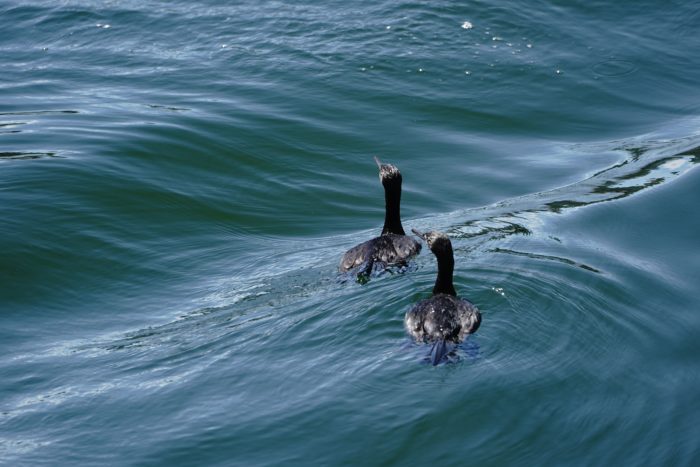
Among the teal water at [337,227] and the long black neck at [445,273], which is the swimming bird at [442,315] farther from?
the teal water at [337,227]

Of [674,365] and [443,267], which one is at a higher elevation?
[443,267]

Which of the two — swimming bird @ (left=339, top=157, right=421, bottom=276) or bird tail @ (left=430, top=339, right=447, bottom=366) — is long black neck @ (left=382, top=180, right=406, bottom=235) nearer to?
swimming bird @ (left=339, top=157, right=421, bottom=276)

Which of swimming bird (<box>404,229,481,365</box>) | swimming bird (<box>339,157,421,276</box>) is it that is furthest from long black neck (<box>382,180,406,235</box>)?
swimming bird (<box>404,229,481,365</box>)

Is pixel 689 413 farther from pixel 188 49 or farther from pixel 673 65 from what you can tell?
pixel 188 49

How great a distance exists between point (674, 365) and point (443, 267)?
207cm

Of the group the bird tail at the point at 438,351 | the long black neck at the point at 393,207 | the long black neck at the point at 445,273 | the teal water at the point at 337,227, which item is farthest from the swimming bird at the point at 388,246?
the bird tail at the point at 438,351

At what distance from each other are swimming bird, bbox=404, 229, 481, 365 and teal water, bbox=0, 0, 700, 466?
190 mm

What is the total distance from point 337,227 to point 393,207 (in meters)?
1.74

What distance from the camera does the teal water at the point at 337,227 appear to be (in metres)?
7.69

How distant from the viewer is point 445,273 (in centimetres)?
905

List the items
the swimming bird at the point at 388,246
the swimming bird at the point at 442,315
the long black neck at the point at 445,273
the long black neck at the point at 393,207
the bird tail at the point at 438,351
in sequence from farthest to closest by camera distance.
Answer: the long black neck at the point at 393,207
the swimming bird at the point at 388,246
the long black neck at the point at 445,273
the swimming bird at the point at 442,315
the bird tail at the point at 438,351

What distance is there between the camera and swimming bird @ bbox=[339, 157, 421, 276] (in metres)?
10.3

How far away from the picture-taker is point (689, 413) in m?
7.77

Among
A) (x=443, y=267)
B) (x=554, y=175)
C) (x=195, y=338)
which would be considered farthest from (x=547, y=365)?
(x=554, y=175)
